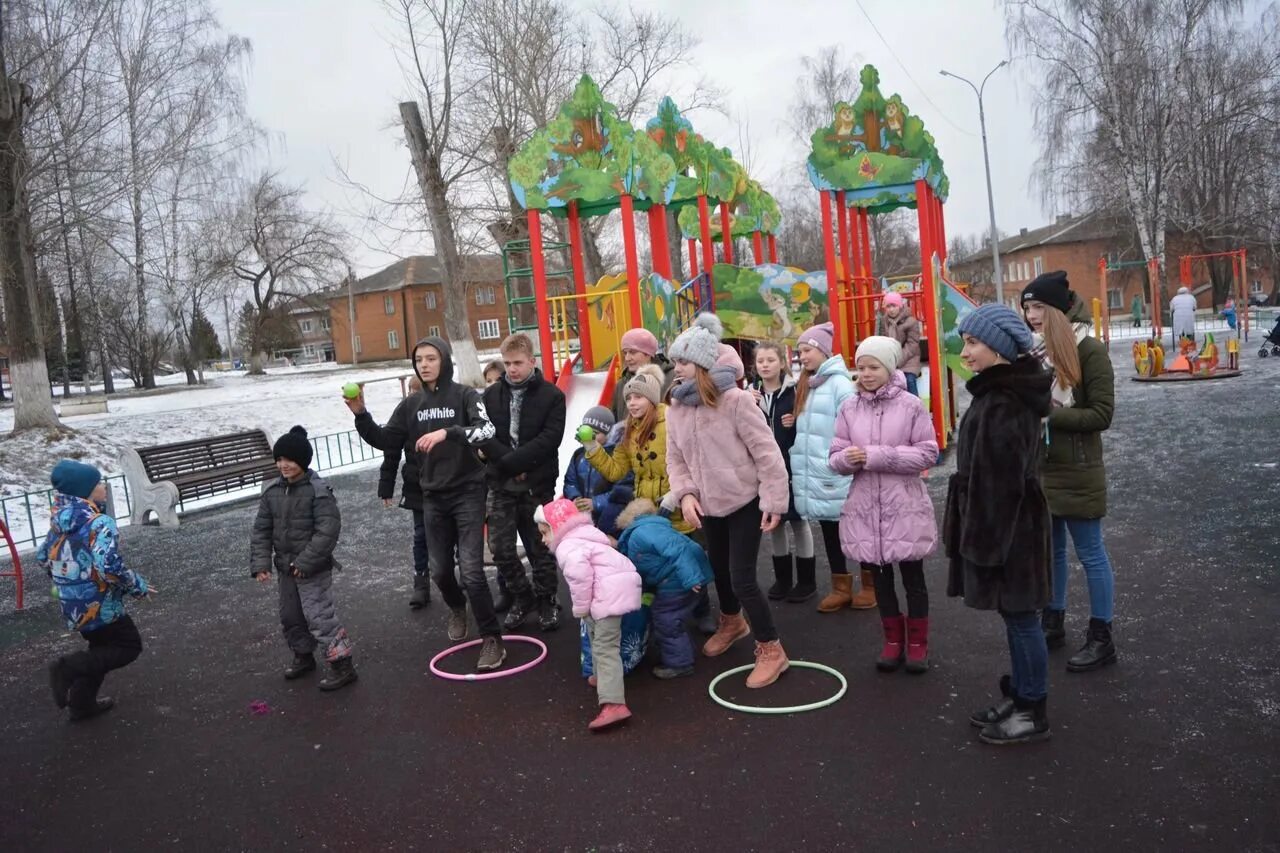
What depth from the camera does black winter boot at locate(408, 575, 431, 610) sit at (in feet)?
21.2

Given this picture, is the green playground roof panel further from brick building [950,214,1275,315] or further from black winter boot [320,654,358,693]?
brick building [950,214,1275,315]

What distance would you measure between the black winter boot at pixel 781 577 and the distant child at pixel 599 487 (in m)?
1.24

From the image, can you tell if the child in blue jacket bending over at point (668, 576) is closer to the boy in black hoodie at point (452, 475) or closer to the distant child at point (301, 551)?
the boy in black hoodie at point (452, 475)

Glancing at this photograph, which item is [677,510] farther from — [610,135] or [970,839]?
[610,135]

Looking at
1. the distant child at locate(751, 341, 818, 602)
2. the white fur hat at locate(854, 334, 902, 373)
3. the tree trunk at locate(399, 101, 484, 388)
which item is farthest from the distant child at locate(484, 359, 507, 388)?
the tree trunk at locate(399, 101, 484, 388)

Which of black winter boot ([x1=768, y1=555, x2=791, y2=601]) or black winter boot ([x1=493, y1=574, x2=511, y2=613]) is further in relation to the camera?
black winter boot ([x1=493, y1=574, x2=511, y2=613])

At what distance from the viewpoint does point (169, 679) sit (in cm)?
538

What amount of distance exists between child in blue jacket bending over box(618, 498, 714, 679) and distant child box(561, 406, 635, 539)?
0.36m

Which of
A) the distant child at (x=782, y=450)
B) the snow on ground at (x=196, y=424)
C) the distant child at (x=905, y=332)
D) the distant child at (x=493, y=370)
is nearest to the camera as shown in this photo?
the distant child at (x=782, y=450)

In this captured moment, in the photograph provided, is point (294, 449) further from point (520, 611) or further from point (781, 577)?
point (781, 577)

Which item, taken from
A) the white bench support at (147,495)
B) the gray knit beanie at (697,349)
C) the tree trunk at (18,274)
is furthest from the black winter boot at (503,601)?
the tree trunk at (18,274)

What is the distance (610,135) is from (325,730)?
24.5 ft

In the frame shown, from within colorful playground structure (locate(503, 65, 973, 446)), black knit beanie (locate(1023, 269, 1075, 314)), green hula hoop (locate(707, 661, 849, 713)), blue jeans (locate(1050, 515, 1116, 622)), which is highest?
colorful playground structure (locate(503, 65, 973, 446))

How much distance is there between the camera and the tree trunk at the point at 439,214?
20766mm
